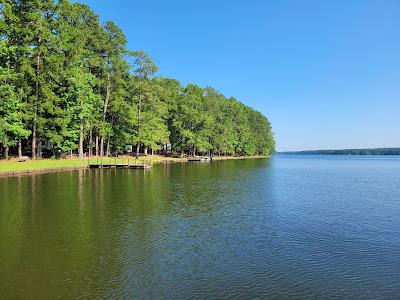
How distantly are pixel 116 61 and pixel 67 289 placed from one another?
70.7 meters

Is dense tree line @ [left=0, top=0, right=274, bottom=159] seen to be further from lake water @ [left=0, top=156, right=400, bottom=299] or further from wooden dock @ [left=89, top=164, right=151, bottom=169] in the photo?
lake water @ [left=0, top=156, right=400, bottom=299]

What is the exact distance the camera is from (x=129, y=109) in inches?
3361

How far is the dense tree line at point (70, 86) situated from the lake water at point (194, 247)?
29908 mm

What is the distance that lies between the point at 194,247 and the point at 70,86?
55.4 metres

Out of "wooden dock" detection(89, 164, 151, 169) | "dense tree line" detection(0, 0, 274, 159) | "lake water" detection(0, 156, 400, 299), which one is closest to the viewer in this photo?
"lake water" detection(0, 156, 400, 299)

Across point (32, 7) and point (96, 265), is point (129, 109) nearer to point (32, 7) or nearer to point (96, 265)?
point (32, 7)

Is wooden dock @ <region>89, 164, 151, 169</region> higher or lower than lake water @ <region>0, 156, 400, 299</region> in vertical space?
higher

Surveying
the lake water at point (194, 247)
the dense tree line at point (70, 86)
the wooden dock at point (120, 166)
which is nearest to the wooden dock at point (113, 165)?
the wooden dock at point (120, 166)

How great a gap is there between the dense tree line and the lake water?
29.9 metres

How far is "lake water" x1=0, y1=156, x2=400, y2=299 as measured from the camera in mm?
13297

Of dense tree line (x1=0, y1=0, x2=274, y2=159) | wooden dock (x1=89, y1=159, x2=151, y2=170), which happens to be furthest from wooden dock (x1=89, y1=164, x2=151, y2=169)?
dense tree line (x1=0, y1=0, x2=274, y2=159)

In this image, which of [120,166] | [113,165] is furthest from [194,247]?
[120,166]

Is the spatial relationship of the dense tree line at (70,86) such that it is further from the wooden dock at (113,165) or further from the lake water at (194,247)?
the lake water at (194,247)

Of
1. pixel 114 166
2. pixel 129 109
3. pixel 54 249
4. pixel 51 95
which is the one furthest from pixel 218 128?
pixel 54 249
